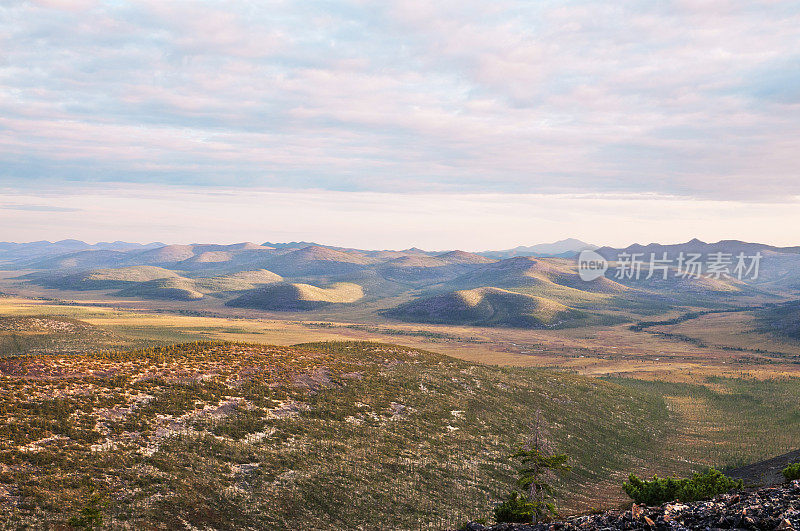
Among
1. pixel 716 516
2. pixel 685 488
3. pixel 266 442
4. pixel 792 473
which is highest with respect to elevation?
pixel 716 516

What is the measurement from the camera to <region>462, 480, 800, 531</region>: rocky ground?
21016mm

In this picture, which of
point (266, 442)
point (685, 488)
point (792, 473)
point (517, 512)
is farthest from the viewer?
point (266, 442)

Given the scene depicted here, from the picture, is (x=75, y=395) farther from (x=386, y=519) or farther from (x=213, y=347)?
(x=386, y=519)

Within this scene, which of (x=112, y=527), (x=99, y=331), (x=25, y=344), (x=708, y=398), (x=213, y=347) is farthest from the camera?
(x=99, y=331)

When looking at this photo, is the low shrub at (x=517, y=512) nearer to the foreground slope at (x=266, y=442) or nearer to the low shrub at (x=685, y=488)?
the foreground slope at (x=266, y=442)

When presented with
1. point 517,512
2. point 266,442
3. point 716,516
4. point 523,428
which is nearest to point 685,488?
point 716,516

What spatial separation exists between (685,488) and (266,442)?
111 feet

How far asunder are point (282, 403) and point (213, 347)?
1958 centimetres

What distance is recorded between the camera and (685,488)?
103ft

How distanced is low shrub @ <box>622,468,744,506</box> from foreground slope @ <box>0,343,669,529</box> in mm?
13453

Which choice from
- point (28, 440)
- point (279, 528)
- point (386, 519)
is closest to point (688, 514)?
point (386, 519)

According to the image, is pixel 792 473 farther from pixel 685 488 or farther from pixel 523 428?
pixel 523 428

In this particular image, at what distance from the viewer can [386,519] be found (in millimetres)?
36219

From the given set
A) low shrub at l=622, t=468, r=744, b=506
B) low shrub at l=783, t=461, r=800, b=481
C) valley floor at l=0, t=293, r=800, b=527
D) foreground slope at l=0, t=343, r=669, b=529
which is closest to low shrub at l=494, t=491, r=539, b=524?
valley floor at l=0, t=293, r=800, b=527
